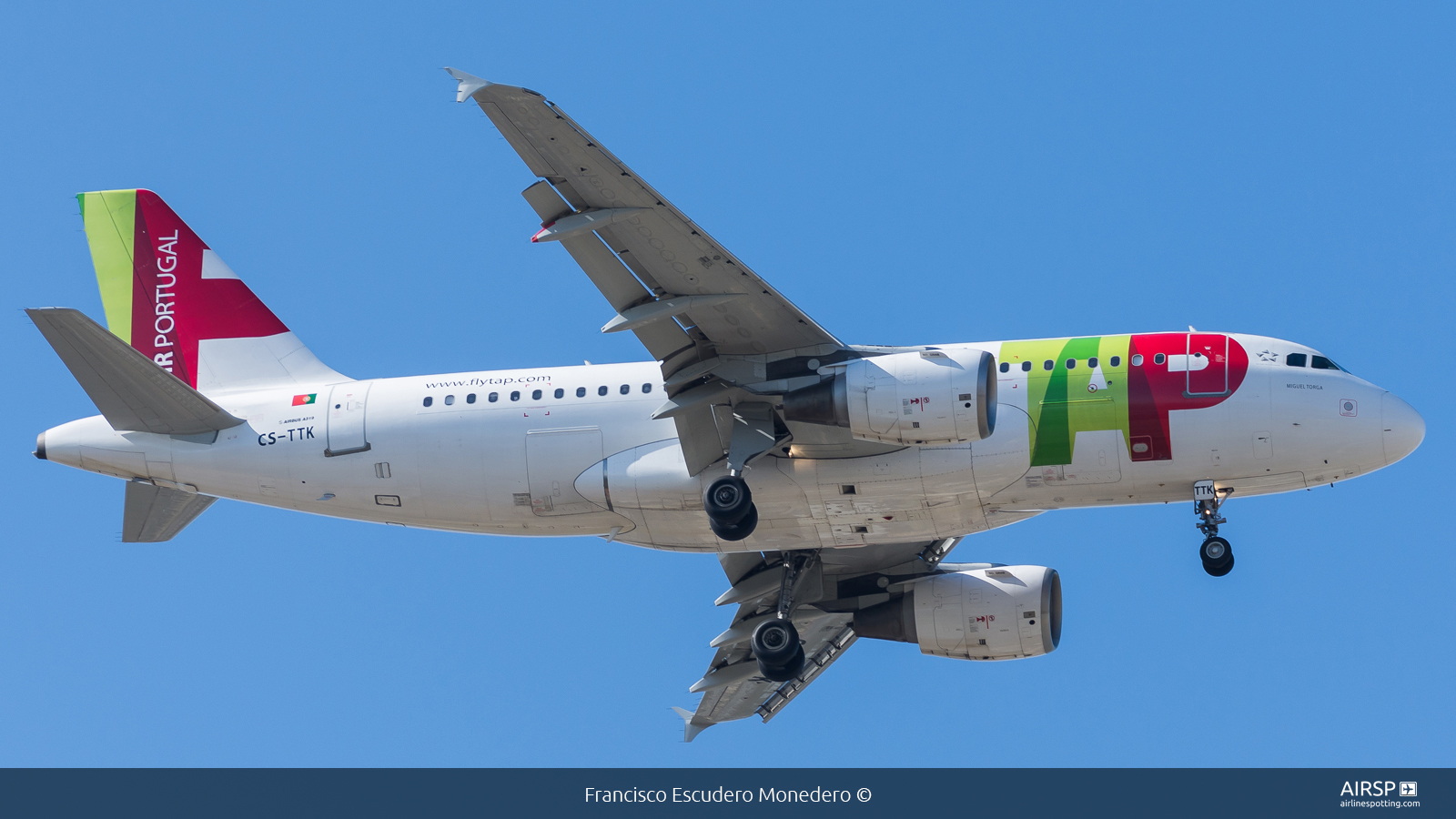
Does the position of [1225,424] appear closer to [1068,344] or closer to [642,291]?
[1068,344]

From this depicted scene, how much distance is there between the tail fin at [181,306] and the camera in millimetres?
34000

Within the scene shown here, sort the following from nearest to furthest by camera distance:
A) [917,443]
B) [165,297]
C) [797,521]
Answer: [917,443], [797,521], [165,297]

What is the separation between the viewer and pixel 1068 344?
95.3 feet

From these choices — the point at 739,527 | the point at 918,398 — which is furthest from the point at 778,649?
the point at 918,398

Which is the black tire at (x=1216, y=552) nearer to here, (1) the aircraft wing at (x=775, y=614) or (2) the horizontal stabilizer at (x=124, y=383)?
(1) the aircraft wing at (x=775, y=614)

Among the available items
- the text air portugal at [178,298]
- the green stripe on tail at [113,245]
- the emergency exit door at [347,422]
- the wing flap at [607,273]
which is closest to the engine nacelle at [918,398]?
the wing flap at [607,273]

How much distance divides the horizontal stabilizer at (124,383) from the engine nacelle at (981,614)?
14.7 metres

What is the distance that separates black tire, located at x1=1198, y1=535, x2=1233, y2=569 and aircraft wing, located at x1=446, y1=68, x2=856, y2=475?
7.32 meters

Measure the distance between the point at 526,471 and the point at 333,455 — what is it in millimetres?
4000

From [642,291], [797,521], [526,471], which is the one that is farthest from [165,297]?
[797,521]

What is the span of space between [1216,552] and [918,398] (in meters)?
6.27

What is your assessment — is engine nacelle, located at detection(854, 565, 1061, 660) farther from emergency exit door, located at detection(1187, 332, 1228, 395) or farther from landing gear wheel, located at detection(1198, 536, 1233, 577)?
emergency exit door, located at detection(1187, 332, 1228, 395)

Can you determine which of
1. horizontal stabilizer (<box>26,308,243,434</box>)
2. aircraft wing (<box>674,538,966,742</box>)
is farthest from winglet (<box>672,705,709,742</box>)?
horizontal stabilizer (<box>26,308,243,434</box>)

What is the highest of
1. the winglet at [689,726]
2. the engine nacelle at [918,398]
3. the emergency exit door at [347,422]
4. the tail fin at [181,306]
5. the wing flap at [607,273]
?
the tail fin at [181,306]
